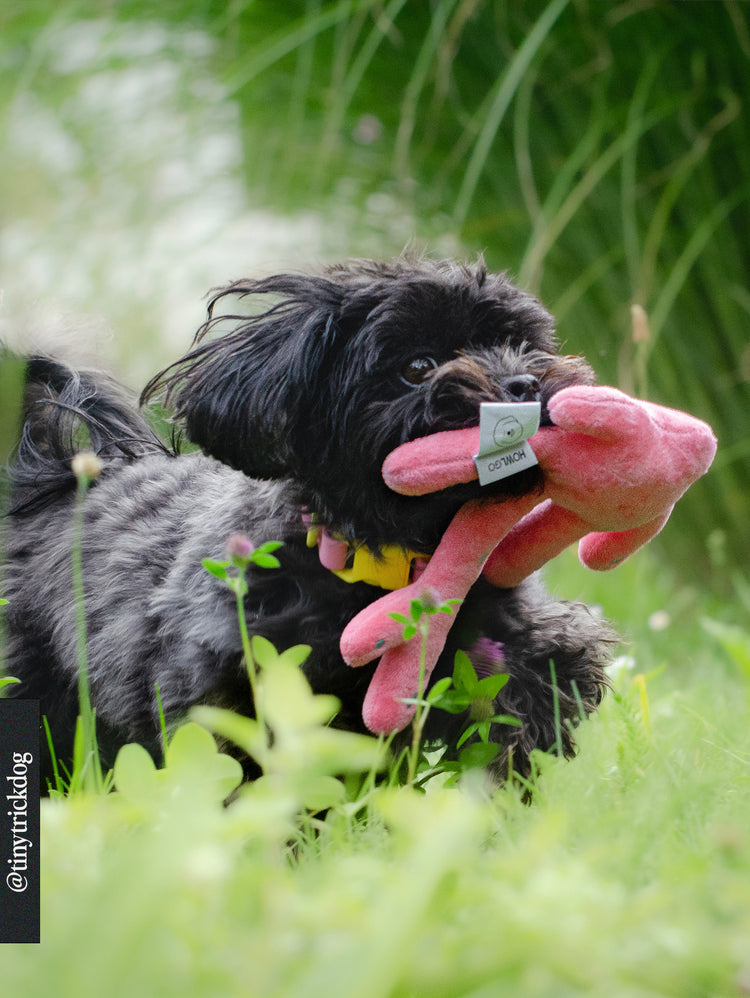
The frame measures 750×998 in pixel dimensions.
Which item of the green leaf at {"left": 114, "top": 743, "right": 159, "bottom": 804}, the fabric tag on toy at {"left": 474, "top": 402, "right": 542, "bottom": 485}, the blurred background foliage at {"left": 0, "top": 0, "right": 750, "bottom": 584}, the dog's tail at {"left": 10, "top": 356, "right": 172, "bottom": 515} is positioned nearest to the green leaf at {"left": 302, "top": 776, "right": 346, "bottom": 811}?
the green leaf at {"left": 114, "top": 743, "right": 159, "bottom": 804}

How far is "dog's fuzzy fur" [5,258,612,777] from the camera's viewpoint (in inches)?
43.9

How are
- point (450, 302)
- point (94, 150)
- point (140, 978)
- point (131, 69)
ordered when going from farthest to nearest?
point (94, 150)
point (131, 69)
point (450, 302)
point (140, 978)

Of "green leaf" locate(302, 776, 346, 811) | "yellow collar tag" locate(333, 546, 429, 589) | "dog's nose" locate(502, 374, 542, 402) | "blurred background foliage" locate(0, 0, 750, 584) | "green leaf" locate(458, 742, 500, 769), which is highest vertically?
"blurred background foliage" locate(0, 0, 750, 584)

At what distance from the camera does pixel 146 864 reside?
0.54 metres

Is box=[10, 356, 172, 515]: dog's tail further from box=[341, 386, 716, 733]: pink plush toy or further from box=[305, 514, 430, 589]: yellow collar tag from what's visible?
box=[341, 386, 716, 733]: pink plush toy

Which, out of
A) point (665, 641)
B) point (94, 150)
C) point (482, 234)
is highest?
point (94, 150)

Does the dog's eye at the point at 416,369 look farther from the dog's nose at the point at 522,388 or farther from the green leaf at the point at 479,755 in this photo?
the green leaf at the point at 479,755

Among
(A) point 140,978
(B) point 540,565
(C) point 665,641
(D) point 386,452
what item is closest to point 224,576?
(D) point 386,452

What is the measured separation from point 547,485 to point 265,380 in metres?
0.36

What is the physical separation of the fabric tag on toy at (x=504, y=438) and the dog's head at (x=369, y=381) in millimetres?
53

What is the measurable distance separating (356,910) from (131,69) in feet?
9.41

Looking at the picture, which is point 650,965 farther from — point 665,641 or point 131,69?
point 131,69

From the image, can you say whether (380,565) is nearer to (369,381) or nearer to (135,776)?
(369,381)

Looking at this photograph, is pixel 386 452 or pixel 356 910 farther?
pixel 386 452
